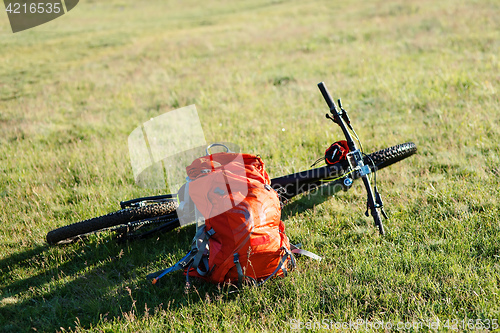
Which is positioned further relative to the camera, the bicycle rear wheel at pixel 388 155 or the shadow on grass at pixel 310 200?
the shadow on grass at pixel 310 200

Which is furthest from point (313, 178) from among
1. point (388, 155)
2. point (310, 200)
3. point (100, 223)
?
point (100, 223)

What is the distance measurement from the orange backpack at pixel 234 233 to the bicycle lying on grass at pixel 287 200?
70cm

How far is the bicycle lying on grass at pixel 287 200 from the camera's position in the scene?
495 cm

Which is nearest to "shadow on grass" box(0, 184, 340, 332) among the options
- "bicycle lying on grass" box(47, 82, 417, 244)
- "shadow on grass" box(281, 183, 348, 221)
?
"shadow on grass" box(281, 183, 348, 221)

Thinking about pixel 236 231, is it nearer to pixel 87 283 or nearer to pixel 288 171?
pixel 87 283

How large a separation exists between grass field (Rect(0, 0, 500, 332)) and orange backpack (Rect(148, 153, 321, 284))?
234 millimetres

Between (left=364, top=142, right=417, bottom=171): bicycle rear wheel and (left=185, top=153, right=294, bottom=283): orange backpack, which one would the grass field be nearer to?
(left=185, top=153, right=294, bottom=283): orange backpack

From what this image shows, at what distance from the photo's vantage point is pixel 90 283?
469cm

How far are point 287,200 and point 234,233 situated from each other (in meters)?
1.52

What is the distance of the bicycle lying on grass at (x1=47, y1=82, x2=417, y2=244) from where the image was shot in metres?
4.95

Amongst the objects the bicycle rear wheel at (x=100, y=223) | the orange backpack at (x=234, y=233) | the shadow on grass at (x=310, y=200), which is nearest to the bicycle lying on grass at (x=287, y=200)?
the bicycle rear wheel at (x=100, y=223)

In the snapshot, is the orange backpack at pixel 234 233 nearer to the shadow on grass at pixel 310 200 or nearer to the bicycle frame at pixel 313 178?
the bicycle frame at pixel 313 178

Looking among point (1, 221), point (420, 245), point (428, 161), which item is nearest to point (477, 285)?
point (420, 245)

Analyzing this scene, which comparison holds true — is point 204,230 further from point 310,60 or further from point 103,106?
point 310,60
